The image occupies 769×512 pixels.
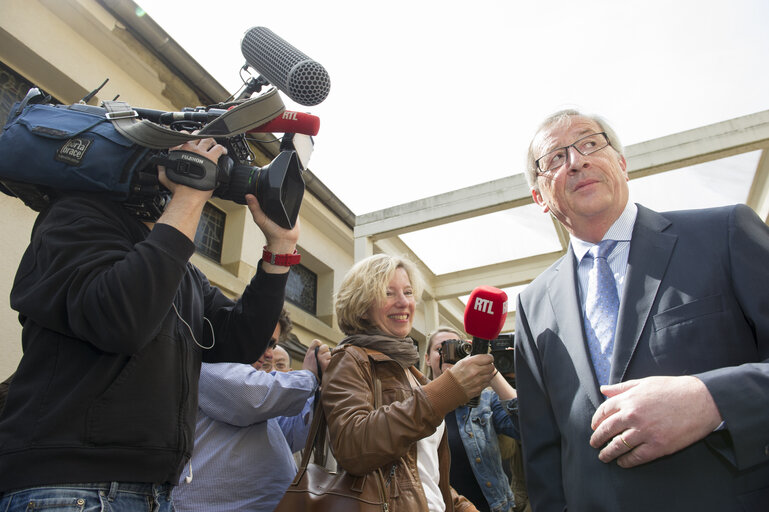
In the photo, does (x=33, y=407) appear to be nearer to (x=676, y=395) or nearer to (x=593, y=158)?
(x=676, y=395)

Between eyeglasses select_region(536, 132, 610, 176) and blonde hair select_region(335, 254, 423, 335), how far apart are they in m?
1.05

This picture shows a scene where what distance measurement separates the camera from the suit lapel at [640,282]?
1.48 metres

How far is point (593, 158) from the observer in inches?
76.0

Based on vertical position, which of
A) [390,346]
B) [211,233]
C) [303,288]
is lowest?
[390,346]

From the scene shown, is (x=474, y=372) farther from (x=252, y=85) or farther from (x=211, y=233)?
(x=211, y=233)

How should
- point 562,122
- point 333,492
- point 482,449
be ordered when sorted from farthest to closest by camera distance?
point 482,449 < point 562,122 < point 333,492

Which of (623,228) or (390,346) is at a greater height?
(623,228)

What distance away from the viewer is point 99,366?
140cm

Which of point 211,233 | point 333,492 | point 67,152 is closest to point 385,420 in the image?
point 333,492

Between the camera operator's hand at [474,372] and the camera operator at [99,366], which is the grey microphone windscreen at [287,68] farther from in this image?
the camera operator's hand at [474,372]

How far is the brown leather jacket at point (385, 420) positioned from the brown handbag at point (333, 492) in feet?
0.14

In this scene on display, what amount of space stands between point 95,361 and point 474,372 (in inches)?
54.0

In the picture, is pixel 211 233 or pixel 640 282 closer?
pixel 640 282

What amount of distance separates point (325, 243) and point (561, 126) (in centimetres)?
741
